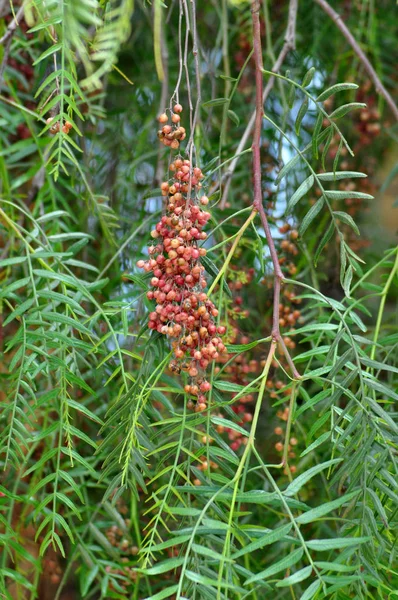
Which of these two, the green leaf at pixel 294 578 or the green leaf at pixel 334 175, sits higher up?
the green leaf at pixel 334 175

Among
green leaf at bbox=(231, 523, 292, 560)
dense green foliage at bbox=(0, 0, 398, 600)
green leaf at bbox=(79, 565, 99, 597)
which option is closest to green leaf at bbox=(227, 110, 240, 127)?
dense green foliage at bbox=(0, 0, 398, 600)

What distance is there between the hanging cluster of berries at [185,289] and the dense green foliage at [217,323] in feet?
0.06

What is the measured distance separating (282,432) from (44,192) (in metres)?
0.43

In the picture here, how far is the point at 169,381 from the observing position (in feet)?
2.51

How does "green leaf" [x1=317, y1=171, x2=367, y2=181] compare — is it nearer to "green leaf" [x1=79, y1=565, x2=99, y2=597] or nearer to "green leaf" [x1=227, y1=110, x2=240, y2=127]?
"green leaf" [x1=227, y1=110, x2=240, y2=127]

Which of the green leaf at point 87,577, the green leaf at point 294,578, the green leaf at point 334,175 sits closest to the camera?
the green leaf at point 294,578

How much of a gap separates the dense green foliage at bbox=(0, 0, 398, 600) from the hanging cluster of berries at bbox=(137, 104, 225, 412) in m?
0.02

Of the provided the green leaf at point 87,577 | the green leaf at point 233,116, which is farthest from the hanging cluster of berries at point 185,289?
the green leaf at point 87,577

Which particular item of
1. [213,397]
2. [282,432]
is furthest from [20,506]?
[213,397]

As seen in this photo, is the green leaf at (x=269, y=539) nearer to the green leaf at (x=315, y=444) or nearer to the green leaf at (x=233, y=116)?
the green leaf at (x=315, y=444)


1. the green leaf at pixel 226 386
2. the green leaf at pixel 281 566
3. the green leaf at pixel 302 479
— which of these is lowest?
the green leaf at pixel 281 566

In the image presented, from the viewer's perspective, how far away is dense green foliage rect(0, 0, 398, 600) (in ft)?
1.87

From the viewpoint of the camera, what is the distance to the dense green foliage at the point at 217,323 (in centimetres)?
57

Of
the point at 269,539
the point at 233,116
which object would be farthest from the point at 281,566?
the point at 233,116
